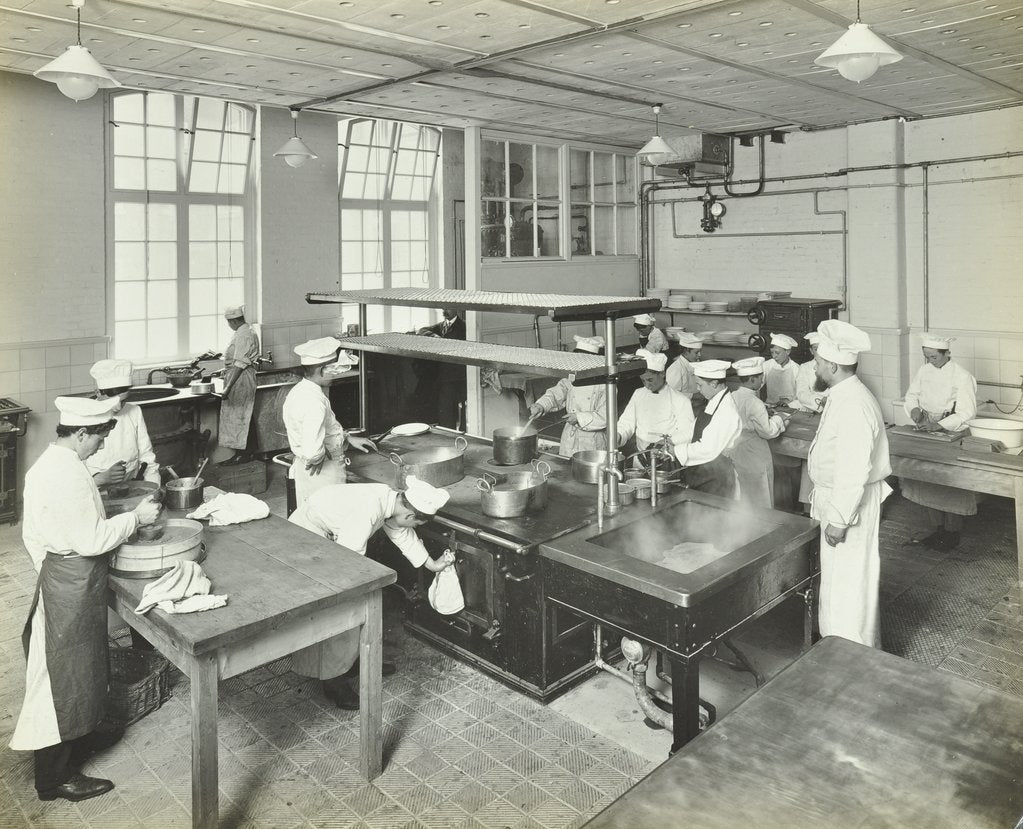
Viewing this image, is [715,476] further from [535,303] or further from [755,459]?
[535,303]

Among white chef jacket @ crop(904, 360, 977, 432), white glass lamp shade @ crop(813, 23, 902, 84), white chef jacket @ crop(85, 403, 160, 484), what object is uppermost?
white glass lamp shade @ crop(813, 23, 902, 84)

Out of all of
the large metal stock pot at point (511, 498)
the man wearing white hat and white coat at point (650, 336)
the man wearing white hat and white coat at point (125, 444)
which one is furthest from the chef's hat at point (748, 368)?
the man wearing white hat and white coat at point (125, 444)

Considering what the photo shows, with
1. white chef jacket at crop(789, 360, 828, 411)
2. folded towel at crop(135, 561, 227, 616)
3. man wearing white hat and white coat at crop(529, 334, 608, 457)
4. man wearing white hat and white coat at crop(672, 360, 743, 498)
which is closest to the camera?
folded towel at crop(135, 561, 227, 616)

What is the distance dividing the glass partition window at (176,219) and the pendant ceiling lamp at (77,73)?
4018 mm

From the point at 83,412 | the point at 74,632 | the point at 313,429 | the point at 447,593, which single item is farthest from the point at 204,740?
the point at 313,429

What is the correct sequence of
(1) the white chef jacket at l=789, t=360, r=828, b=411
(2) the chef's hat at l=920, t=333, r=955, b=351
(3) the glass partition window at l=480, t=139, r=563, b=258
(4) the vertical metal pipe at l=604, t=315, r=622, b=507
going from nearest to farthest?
(4) the vertical metal pipe at l=604, t=315, r=622, b=507 → (2) the chef's hat at l=920, t=333, r=955, b=351 → (1) the white chef jacket at l=789, t=360, r=828, b=411 → (3) the glass partition window at l=480, t=139, r=563, b=258

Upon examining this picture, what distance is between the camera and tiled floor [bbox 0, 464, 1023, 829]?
10.7ft

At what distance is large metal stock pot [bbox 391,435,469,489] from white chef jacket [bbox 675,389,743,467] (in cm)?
127

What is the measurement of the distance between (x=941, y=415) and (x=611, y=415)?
388 cm

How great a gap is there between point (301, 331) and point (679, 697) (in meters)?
6.93

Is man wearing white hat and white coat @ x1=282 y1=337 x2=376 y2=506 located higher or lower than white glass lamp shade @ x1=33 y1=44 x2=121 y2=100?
lower

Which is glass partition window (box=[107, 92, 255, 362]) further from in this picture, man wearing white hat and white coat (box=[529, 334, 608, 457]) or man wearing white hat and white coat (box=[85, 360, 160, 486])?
man wearing white hat and white coat (box=[529, 334, 608, 457])

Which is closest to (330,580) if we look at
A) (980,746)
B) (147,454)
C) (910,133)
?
(980,746)

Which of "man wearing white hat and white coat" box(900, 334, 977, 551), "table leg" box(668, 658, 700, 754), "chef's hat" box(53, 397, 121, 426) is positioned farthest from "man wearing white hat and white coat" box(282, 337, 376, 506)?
"man wearing white hat and white coat" box(900, 334, 977, 551)
